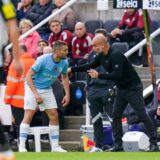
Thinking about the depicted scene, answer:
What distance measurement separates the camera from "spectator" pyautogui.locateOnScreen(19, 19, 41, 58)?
19953 mm

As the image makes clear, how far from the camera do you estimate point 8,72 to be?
1870cm

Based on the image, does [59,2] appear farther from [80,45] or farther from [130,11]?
[130,11]

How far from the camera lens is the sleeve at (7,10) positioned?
9133 millimetres

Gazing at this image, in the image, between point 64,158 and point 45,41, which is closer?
point 64,158

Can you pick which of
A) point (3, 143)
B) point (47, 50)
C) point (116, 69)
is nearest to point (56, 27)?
point (47, 50)

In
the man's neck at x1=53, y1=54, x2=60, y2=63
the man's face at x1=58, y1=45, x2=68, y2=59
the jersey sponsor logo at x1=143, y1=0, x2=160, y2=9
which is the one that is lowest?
the man's neck at x1=53, y1=54, x2=60, y2=63

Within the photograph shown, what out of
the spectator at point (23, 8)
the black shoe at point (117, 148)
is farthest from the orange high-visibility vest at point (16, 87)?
the spectator at point (23, 8)

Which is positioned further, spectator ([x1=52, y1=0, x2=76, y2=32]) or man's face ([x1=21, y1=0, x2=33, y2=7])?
man's face ([x1=21, y1=0, x2=33, y2=7])

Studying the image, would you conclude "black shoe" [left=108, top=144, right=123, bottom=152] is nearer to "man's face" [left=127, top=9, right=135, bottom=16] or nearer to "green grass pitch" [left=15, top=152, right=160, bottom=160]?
"green grass pitch" [left=15, top=152, right=160, bottom=160]

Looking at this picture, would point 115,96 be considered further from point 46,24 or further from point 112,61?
point 46,24

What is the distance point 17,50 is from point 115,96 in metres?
8.25

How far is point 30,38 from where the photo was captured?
66.7ft

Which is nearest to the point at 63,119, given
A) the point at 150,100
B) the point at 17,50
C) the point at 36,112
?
the point at 36,112

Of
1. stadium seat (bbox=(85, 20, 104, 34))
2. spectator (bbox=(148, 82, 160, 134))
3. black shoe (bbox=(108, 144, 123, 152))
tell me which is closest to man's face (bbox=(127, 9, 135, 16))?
stadium seat (bbox=(85, 20, 104, 34))
